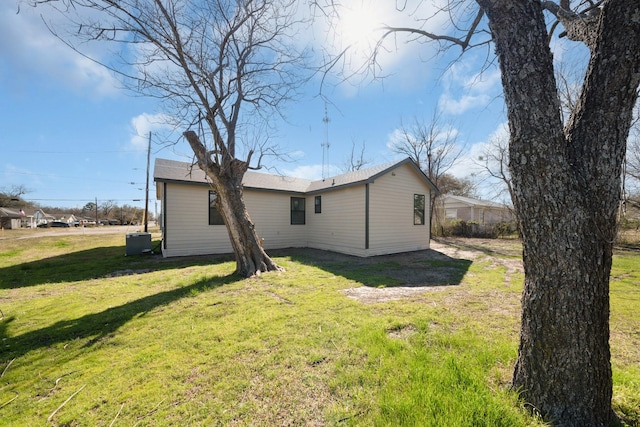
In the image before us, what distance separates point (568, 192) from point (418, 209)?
10.3 meters

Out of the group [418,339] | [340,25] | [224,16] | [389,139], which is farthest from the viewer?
[389,139]

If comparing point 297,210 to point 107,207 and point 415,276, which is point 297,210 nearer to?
point 415,276

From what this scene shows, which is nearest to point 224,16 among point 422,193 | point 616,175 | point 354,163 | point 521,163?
point 521,163

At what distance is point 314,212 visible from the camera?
1204 cm

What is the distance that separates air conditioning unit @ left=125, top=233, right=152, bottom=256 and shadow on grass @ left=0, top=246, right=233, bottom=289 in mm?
365

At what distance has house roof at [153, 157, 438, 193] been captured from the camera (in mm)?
9258

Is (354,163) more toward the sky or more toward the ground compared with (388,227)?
more toward the sky

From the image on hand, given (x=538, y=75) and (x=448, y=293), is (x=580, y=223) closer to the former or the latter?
(x=538, y=75)

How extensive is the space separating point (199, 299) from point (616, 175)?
17.2 feet

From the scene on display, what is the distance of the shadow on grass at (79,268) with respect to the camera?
19.7 ft

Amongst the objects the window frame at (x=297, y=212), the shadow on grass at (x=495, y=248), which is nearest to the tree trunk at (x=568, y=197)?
the shadow on grass at (x=495, y=248)

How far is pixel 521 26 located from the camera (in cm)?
168

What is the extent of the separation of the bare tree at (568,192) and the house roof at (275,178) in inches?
287

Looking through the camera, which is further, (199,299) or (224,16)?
(224,16)
